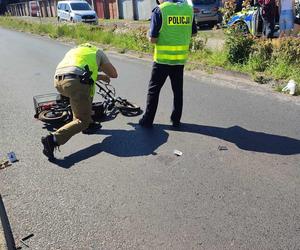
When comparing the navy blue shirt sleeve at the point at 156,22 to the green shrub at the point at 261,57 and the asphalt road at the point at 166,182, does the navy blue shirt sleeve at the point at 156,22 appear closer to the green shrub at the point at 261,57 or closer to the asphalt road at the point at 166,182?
the asphalt road at the point at 166,182

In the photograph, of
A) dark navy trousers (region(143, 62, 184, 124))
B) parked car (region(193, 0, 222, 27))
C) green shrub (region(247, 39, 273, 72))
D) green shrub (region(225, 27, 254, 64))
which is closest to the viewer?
dark navy trousers (region(143, 62, 184, 124))

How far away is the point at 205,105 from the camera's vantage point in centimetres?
727

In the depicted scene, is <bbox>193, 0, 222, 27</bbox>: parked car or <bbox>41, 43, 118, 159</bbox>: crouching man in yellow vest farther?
<bbox>193, 0, 222, 27</bbox>: parked car

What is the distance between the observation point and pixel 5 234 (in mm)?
3492

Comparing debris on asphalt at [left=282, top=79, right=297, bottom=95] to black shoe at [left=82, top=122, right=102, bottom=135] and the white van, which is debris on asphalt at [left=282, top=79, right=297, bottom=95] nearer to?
black shoe at [left=82, top=122, right=102, bottom=135]

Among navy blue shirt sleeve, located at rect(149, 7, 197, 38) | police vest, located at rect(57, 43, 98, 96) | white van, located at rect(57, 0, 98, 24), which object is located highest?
navy blue shirt sleeve, located at rect(149, 7, 197, 38)

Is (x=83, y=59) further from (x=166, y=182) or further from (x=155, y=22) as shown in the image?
(x=166, y=182)

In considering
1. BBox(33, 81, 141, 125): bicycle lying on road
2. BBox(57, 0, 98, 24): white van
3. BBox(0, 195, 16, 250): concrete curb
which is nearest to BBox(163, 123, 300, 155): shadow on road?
BBox(33, 81, 141, 125): bicycle lying on road

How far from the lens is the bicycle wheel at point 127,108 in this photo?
689 centimetres

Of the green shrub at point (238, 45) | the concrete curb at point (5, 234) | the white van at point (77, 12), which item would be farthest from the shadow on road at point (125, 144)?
the white van at point (77, 12)

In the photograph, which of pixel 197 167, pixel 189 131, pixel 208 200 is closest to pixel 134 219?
pixel 208 200

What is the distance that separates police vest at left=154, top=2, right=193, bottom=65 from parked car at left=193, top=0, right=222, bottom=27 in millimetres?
15516

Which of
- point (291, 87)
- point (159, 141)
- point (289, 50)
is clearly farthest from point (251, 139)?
point (289, 50)

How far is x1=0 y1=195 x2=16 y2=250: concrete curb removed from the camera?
3.31 m
